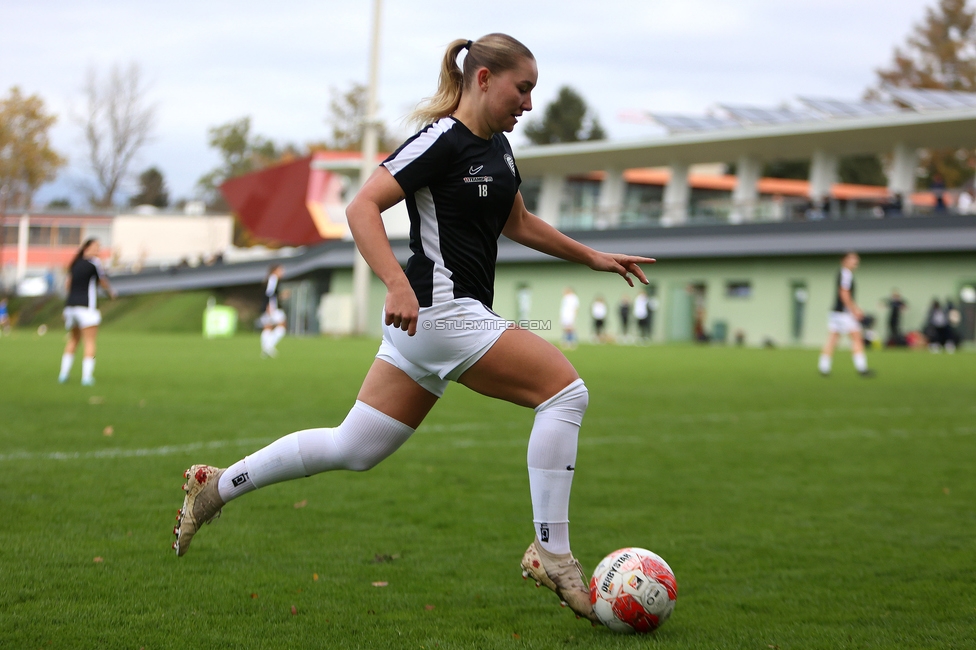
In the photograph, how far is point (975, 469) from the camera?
27.3 feet

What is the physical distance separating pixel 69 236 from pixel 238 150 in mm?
15830

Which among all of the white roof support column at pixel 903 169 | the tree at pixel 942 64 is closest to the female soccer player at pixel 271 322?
the white roof support column at pixel 903 169

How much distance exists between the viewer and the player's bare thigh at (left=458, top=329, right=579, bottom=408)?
13.0 ft

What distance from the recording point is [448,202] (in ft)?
13.1

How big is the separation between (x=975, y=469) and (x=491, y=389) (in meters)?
5.90

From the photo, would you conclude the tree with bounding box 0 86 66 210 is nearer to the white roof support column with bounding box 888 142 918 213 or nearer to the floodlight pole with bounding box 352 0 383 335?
the floodlight pole with bounding box 352 0 383 335

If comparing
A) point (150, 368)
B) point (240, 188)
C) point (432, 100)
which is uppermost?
point (240, 188)

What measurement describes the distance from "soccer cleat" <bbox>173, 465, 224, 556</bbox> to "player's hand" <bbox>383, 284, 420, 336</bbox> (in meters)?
1.28

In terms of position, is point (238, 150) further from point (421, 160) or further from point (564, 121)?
point (421, 160)

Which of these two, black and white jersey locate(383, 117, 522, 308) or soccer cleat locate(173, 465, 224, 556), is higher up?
black and white jersey locate(383, 117, 522, 308)

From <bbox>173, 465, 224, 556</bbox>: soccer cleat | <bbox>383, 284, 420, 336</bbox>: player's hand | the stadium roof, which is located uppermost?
the stadium roof

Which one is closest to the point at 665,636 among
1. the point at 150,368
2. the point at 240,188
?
the point at 150,368

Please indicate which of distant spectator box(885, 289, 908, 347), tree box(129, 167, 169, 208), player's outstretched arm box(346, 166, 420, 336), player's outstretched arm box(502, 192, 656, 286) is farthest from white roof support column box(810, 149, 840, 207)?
tree box(129, 167, 169, 208)

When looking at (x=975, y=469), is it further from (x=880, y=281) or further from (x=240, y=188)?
(x=240, y=188)
